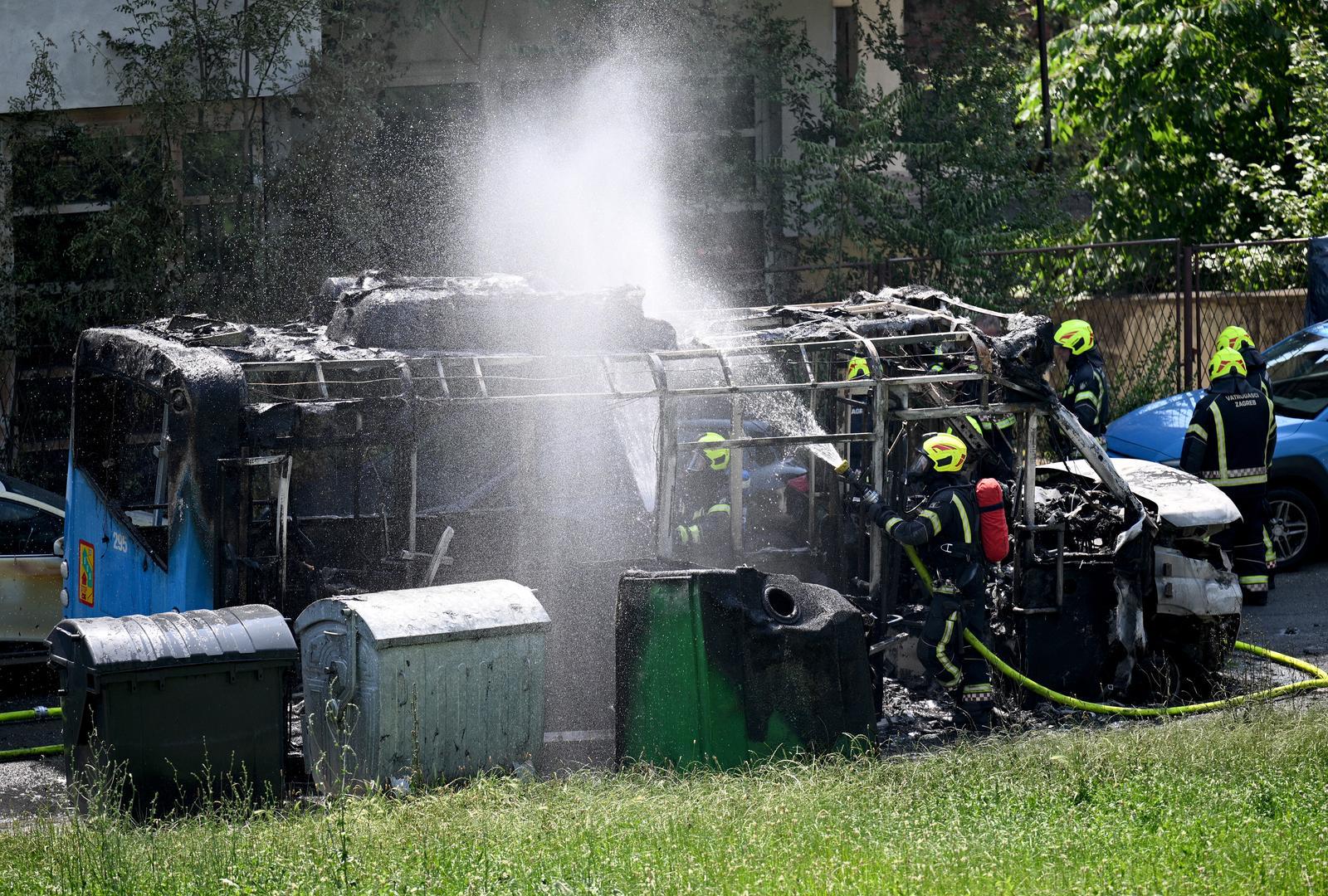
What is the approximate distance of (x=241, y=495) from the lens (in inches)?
304

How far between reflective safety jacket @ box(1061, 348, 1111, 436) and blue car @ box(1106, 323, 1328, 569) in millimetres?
973

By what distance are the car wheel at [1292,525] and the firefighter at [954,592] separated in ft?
14.8

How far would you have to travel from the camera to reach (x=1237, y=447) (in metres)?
10.6

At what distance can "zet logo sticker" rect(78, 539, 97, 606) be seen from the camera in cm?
875

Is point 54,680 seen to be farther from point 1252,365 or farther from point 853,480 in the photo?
point 1252,365

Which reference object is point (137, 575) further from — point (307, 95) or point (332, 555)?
point (307, 95)

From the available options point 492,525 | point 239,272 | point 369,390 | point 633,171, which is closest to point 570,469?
point 492,525

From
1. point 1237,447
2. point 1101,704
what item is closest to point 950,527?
point 1101,704

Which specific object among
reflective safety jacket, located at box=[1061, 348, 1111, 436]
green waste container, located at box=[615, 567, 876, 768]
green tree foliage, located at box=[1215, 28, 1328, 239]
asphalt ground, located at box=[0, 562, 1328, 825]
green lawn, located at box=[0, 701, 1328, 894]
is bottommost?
asphalt ground, located at box=[0, 562, 1328, 825]

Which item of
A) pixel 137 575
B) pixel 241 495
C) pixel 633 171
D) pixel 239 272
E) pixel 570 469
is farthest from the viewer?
pixel 633 171

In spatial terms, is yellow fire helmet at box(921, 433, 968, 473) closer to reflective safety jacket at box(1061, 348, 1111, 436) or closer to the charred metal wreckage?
the charred metal wreckage

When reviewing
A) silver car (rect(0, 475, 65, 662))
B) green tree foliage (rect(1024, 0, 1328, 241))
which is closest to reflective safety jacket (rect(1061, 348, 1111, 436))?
silver car (rect(0, 475, 65, 662))

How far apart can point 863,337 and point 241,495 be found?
3.57m

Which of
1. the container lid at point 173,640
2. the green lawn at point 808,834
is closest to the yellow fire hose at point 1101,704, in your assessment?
the green lawn at point 808,834
